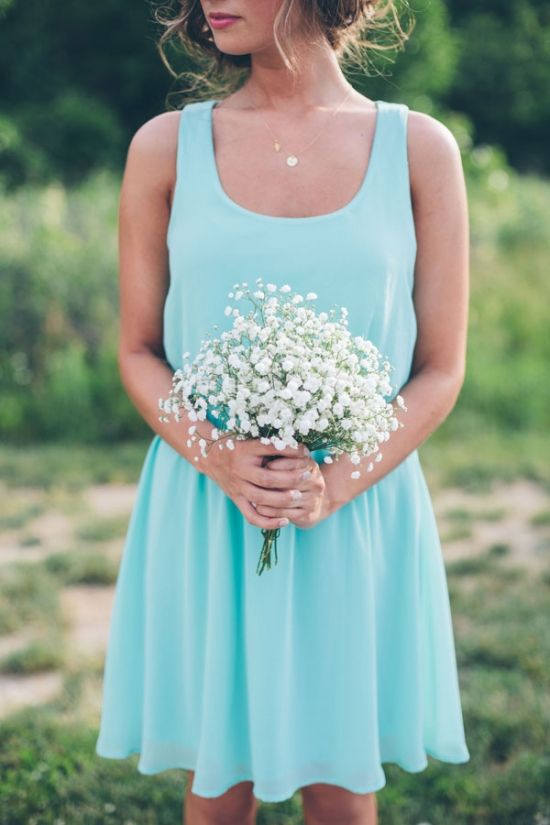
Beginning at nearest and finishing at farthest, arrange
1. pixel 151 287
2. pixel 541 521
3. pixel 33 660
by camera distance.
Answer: pixel 151 287
pixel 33 660
pixel 541 521

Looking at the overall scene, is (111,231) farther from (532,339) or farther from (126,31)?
(126,31)

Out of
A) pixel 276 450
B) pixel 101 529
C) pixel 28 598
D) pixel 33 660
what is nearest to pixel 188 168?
pixel 276 450

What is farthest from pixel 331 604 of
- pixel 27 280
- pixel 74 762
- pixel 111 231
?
pixel 111 231

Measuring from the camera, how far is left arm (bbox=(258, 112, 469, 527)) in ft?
7.41

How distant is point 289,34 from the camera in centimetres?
222

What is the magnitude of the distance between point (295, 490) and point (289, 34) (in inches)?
39.8

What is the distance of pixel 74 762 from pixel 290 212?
7.15ft

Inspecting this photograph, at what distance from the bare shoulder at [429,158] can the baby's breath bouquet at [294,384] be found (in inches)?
19.3

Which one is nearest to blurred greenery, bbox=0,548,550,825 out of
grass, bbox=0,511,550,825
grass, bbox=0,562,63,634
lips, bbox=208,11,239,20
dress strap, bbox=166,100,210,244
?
grass, bbox=0,511,550,825

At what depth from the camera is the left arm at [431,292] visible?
7.41 ft

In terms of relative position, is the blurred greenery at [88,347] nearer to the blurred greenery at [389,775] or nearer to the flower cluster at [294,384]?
the blurred greenery at [389,775]

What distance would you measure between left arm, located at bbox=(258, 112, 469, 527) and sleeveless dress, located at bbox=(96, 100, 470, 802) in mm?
39

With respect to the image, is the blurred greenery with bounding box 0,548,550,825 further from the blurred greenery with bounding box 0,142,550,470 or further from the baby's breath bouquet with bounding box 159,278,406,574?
the blurred greenery with bounding box 0,142,550,470

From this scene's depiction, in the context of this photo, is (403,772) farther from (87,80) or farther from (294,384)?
(87,80)
